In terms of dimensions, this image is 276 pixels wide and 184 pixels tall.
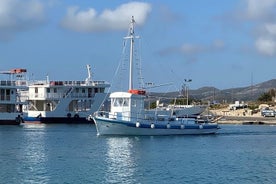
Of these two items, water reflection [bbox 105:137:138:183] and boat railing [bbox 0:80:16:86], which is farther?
boat railing [bbox 0:80:16:86]

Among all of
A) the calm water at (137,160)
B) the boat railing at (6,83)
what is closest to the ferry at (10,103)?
the boat railing at (6,83)

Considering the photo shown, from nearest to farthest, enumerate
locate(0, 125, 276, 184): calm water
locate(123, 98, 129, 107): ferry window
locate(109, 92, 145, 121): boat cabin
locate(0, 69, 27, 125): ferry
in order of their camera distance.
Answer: locate(0, 125, 276, 184): calm water → locate(109, 92, 145, 121): boat cabin → locate(123, 98, 129, 107): ferry window → locate(0, 69, 27, 125): ferry

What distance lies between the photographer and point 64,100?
10362 cm

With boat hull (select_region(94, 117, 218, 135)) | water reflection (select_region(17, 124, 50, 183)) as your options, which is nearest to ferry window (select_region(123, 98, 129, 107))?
boat hull (select_region(94, 117, 218, 135))

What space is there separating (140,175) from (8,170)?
817 cm

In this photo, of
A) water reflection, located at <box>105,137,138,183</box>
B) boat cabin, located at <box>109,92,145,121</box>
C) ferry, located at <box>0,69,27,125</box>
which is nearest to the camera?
water reflection, located at <box>105,137,138,183</box>

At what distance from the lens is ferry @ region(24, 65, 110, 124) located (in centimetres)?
10262

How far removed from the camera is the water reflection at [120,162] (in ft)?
116

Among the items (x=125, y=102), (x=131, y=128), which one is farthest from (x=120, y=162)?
(x=125, y=102)

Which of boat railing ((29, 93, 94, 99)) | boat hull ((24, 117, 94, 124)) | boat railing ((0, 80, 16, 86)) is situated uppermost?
boat railing ((0, 80, 16, 86))

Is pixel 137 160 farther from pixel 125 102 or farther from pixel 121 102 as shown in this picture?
pixel 121 102

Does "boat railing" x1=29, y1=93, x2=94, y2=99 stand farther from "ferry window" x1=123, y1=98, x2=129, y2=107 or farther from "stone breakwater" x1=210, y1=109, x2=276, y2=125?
"ferry window" x1=123, y1=98, x2=129, y2=107

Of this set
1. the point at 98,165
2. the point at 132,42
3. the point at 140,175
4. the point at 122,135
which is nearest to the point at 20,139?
the point at 122,135

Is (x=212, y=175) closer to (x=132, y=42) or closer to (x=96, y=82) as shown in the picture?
(x=132, y=42)
